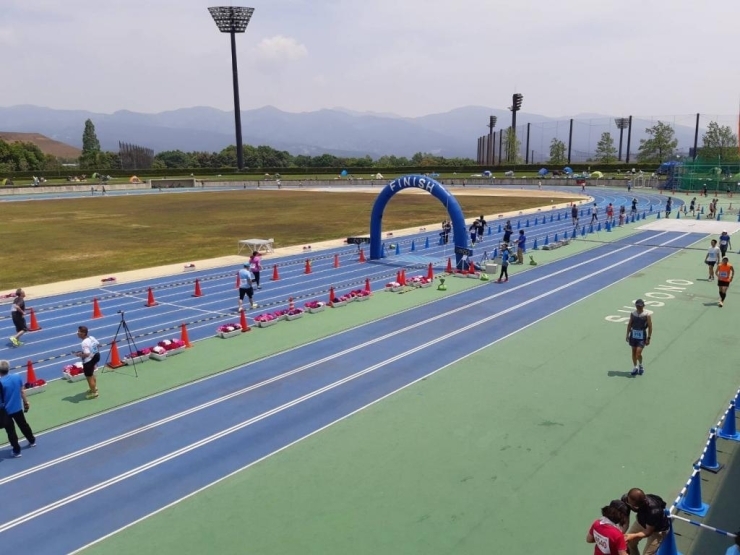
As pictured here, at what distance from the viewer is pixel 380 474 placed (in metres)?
Result: 8.66

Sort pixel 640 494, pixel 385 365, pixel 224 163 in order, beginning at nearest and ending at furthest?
pixel 640 494 < pixel 385 365 < pixel 224 163

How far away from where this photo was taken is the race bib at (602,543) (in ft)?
18.4

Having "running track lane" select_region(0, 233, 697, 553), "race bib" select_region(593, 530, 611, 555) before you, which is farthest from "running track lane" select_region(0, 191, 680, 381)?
"race bib" select_region(593, 530, 611, 555)

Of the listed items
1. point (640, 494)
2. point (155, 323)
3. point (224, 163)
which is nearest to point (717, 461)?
point (640, 494)

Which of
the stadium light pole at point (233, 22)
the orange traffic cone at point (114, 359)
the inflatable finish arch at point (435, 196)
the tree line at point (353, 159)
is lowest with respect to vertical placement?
the orange traffic cone at point (114, 359)

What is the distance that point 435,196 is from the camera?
25000 millimetres

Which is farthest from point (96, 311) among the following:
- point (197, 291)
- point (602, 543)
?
point (602, 543)

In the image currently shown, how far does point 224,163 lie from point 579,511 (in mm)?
138306

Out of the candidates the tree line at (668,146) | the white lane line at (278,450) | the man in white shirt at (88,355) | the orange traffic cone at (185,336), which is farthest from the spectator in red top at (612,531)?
the tree line at (668,146)

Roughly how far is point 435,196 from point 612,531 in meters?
20.3

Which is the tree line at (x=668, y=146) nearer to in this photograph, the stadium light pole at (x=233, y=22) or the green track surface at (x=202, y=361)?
the stadium light pole at (x=233, y=22)

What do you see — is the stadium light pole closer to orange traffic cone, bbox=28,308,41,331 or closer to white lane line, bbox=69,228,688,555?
orange traffic cone, bbox=28,308,41,331

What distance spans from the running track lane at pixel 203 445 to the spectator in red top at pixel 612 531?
Result: 5.42 metres

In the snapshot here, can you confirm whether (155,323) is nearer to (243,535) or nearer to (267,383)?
(267,383)
